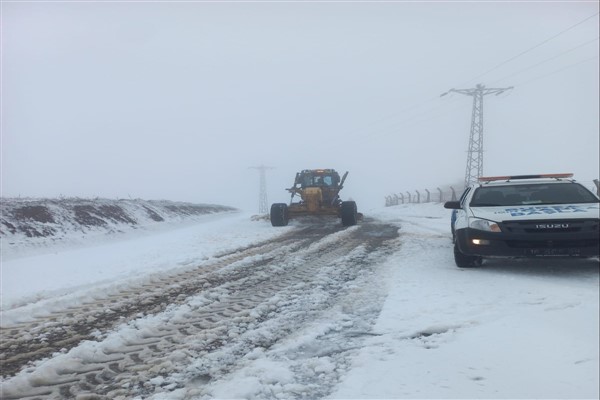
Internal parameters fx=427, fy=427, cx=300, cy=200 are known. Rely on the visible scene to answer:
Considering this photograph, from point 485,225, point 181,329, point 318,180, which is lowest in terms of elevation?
point 181,329

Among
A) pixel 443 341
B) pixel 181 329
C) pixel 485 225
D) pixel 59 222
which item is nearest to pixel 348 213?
pixel 59 222

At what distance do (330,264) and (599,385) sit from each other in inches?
192

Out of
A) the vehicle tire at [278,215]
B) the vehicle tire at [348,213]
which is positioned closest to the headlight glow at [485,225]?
the vehicle tire at [348,213]

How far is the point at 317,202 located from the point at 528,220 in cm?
1172

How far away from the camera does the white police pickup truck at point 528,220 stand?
5309mm

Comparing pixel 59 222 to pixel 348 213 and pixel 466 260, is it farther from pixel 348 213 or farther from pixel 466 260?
pixel 466 260

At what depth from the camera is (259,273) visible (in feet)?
22.5

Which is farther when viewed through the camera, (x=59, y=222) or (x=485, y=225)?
(x=59, y=222)

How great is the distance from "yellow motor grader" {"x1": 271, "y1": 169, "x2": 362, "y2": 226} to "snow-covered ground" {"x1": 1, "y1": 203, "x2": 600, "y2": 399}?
888cm

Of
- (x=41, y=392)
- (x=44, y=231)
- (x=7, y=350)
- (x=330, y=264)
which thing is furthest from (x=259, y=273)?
(x=44, y=231)

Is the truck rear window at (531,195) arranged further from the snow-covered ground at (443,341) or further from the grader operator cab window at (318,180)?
the grader operator cab window at (318,180)

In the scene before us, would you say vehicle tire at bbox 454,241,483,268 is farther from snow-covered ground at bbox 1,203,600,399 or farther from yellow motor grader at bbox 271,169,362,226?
yellow motor grader at bbox 271,169,362,226

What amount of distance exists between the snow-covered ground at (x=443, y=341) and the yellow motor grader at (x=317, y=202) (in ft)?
29.1

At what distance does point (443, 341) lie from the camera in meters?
3.40
